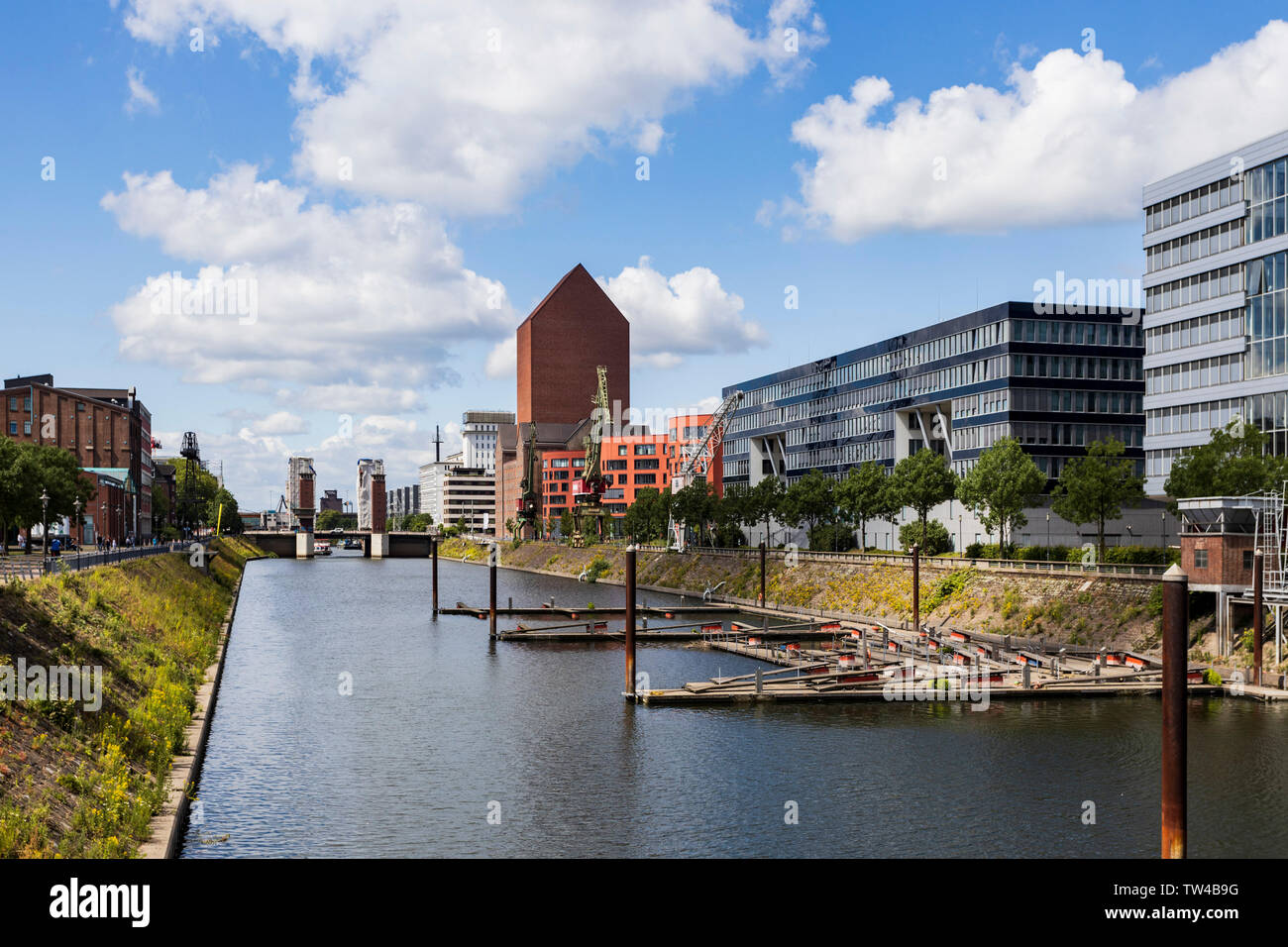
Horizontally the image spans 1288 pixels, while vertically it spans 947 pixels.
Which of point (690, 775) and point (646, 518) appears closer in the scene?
point (690, 775)

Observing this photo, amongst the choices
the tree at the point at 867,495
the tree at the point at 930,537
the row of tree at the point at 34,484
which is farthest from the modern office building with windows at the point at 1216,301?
the row of tree at the point at 34,484

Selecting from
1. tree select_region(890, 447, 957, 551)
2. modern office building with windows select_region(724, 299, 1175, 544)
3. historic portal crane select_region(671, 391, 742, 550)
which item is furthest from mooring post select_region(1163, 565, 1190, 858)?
historic portal crane select_region(671, 391, 742, 550)

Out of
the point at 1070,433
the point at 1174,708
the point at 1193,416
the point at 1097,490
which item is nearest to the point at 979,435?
the point at 1070,433

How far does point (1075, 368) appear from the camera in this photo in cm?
12231

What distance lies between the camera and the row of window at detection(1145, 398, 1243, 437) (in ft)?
300

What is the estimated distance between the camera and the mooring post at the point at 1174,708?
78.8 feet

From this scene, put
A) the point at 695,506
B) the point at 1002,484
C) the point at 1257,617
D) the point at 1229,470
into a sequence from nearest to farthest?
the point at 1257,617 < the point at 1229,470 < the point at 1002,484 < the point at 695,506

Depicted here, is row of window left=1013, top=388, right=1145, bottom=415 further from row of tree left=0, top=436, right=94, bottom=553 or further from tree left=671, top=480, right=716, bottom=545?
row of tree left=0, top=436, right=94, bottom=553

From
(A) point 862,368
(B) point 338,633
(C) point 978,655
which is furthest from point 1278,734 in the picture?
(A) point 862,368

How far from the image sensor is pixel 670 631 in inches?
3383

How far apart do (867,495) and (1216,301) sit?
1512 inches

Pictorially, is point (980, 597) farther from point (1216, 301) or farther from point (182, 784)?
point (182, 784)

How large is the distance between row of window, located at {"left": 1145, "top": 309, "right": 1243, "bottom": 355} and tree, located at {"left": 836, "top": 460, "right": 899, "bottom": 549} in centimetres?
2859
